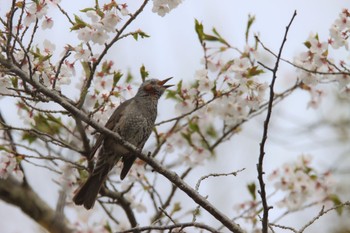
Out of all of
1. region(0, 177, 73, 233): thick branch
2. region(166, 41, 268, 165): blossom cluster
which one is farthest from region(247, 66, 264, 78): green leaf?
region(0, 177, 73, 233): thick branch

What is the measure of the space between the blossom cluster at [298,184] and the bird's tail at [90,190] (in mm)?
1742

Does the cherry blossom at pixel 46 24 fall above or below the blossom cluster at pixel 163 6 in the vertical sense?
below

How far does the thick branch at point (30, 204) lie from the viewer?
17.4 feet

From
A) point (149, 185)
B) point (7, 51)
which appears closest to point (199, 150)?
point (149, 185)

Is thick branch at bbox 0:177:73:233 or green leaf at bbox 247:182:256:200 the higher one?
green leaf at bbox 247:182:256:200

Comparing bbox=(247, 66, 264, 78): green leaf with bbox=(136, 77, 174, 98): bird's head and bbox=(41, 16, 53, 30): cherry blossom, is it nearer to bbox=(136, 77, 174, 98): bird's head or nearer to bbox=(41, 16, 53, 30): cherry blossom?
bbox=(136, 77, 174, 98): bird's head

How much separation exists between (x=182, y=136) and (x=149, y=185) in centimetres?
62

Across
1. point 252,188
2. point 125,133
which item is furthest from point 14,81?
point 252,188

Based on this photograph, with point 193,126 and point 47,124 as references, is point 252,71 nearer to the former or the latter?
point 193,126

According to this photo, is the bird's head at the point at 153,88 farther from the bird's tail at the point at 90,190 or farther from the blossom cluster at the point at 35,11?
the blossom cluster at the point at 35,11

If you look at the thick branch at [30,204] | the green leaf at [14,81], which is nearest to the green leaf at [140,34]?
the green leaf at [14,81]

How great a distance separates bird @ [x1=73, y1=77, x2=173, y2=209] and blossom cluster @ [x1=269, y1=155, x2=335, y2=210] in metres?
1.36

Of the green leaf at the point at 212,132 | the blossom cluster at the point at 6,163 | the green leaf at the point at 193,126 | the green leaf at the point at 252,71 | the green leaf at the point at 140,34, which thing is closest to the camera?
the green leaf at the point at 140,34

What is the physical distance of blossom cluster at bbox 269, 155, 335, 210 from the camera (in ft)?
19.0
